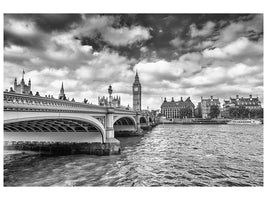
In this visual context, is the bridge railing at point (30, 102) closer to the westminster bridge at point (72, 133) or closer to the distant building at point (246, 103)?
the westminster bridge at point (72, 133)

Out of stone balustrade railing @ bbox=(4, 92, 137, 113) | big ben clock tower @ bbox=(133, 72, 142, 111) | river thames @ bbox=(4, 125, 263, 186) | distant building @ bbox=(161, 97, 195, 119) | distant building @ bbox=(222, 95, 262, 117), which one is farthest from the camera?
distant building @ bbox=(161, 97, 195, 119)

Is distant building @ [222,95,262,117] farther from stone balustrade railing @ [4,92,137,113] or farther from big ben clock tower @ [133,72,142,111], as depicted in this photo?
stone balustrade railing @ [4,92,137,113]

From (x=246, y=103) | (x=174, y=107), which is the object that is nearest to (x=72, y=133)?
(x=246, y=103)

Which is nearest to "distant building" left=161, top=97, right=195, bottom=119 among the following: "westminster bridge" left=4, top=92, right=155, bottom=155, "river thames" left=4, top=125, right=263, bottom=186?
"westminster bridge" left=4, top=92, right=155, bottom=155

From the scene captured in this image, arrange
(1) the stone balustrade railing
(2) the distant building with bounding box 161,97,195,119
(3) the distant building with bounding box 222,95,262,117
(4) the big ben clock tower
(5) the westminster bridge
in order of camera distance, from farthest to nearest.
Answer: (2) the distant building with bounding box 161,97,195,119
(4) the big ben clock tower
(3) the distant building with bounding box 222,95,262,117
(5) the westminster bridge
(1) the stone balustrade railing

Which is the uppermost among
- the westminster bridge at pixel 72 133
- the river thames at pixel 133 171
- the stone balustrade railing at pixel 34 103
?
the stone balustrade railing at pixel 34 103

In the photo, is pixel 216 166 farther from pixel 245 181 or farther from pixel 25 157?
pixel 25 157

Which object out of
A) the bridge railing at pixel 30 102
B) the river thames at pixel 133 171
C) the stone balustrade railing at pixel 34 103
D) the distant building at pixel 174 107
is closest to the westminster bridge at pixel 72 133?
the stone balustrade railing at pixel 34 103

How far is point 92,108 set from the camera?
16.3 meters

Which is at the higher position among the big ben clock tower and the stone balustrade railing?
the big ben clock tower

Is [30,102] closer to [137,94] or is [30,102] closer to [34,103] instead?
[34,103]

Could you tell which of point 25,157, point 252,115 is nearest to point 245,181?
point 25,157

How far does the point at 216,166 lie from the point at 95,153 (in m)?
10.6

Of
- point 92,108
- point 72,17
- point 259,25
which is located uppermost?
point 72,17
